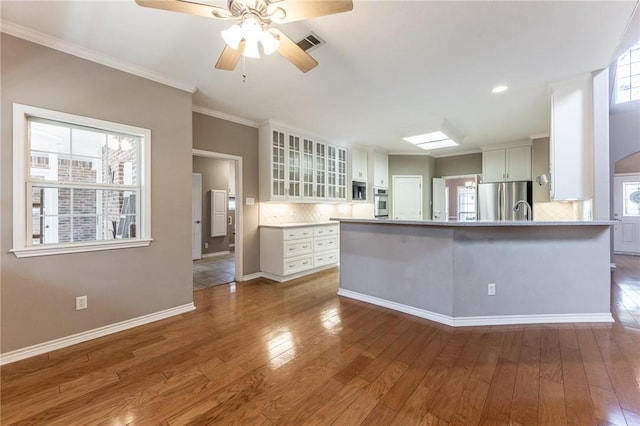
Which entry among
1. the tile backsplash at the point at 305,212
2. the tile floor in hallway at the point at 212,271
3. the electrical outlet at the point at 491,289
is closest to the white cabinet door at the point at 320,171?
the tile backsplash at the point at 305,212

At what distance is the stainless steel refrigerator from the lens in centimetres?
541

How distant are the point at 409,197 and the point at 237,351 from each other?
5690 millimetres

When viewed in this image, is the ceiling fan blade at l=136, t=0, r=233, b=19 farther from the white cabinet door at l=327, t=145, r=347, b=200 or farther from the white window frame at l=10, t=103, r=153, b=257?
the white cabinet door at l=327, t=145, r=347, b=200

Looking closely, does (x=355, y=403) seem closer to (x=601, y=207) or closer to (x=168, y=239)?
(x=168, y=239)

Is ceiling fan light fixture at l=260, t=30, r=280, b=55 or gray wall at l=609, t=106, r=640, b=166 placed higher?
gray wall at l=609, t=106, r=640, b=166

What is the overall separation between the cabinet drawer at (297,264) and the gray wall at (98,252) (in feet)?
A: 5.13

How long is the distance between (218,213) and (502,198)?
21.7 ft

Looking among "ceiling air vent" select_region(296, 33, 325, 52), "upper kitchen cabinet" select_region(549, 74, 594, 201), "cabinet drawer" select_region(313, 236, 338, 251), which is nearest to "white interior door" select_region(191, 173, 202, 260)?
"cabinet drawer" select_region(313, 236, 338, 251)

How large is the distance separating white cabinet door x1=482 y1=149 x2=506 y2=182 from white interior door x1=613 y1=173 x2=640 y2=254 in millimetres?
3338

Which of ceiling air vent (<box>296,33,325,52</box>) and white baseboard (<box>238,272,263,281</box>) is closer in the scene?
ceiling air vent (<box>296,33,325,52</box>)

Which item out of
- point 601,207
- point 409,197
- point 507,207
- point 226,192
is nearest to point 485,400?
point 601,207

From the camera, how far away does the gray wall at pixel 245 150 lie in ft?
13.0

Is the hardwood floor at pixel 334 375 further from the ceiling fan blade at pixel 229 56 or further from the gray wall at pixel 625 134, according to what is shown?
the gray wall at pixel 625 134

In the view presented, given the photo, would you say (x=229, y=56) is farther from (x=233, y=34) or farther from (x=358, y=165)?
(x=358, y=165)
